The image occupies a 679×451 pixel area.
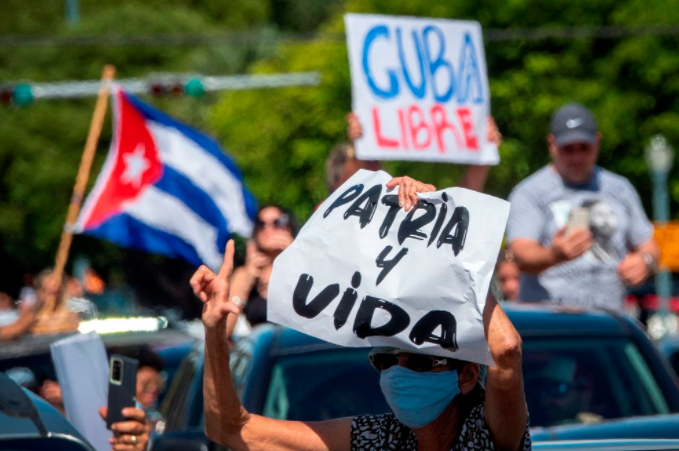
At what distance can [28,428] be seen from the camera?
13.2 feet

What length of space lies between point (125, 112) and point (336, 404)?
9.06 metres

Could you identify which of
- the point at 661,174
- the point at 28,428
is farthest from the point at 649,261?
the point at 661,174

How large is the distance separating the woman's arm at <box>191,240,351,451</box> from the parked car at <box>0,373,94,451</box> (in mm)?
384

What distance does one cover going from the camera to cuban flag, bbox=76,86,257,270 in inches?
508

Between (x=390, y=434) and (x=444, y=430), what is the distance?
252 mm

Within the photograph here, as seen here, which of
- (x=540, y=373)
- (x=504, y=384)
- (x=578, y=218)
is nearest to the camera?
(x=504, y=384)

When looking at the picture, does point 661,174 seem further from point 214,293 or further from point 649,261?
point 214,293

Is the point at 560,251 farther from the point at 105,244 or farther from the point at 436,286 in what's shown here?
the point at 105,244

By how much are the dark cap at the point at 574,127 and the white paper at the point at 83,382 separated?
3235 millimetres

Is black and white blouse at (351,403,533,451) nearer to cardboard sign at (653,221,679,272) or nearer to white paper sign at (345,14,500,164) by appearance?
white paper sign at (345,14,500,164)

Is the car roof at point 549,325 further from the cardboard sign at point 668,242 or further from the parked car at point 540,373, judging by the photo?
the cardboard sign at point 668,242

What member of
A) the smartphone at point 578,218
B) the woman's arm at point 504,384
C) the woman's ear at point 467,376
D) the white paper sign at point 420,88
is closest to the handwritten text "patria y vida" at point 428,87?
the white paper sign at point 420,88

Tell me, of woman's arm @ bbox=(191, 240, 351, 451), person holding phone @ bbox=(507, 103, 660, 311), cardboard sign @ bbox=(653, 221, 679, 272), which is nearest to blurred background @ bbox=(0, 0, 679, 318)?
cardboard sign @ bbox=(653, 221, 679, 272)

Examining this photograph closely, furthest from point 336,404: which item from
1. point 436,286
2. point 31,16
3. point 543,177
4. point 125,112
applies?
point 31,16
